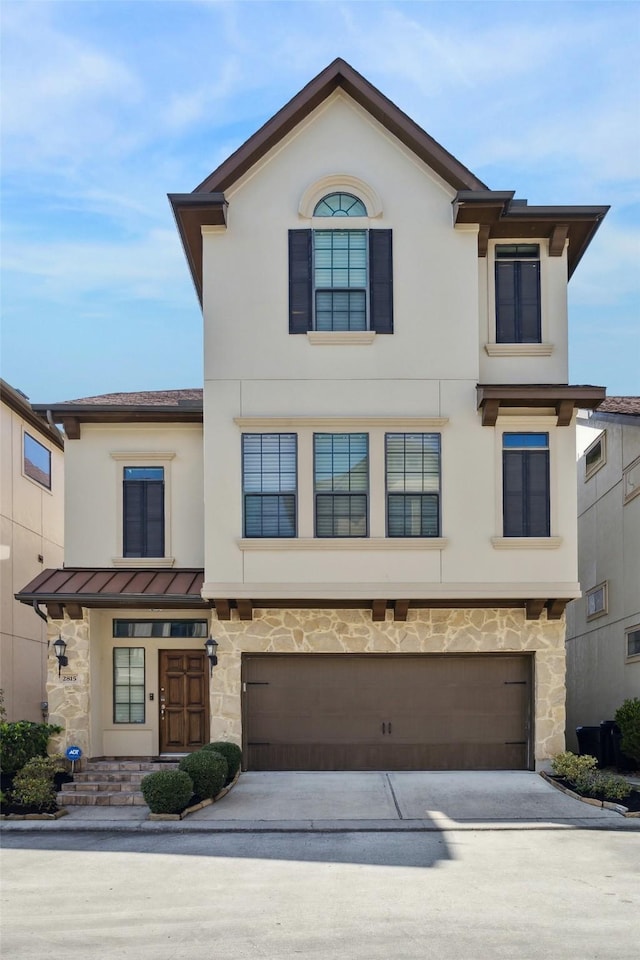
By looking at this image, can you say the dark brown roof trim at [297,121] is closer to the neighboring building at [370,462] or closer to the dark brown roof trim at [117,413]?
the neighboring building at [370,462]

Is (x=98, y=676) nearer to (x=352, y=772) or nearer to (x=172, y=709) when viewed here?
(x=172, y=709)

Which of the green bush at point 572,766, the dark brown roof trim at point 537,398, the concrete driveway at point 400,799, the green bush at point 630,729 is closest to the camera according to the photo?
the concrete driveway at point 400,799

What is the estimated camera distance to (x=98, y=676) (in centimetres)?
1878

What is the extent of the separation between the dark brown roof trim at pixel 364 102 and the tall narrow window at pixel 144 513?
17.4 feet

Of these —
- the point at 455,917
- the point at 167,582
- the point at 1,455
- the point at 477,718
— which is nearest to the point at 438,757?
the point at 477,718

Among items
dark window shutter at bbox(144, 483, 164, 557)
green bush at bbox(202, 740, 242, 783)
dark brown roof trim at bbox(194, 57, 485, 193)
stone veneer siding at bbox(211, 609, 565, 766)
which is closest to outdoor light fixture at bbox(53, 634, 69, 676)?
dark window shutter at bbox(144, 483, 164, 557)

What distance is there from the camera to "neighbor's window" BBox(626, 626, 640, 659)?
19.9 metres

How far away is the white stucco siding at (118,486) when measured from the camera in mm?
19062

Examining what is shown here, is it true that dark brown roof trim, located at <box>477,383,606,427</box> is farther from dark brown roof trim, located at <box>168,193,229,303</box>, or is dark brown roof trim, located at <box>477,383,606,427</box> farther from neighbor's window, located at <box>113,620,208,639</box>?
neighbor's window, located at <box>113,620,208,639</box>

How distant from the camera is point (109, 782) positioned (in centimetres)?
1711

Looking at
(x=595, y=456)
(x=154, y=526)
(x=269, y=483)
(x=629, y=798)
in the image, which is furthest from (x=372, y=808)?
(x=595, y=456)

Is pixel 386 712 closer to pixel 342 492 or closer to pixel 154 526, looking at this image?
pixel 342 492

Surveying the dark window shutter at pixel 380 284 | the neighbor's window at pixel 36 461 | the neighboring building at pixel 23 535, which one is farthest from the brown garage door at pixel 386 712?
the neighbor's window at pixel 36 461

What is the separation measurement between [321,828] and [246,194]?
417 inches
